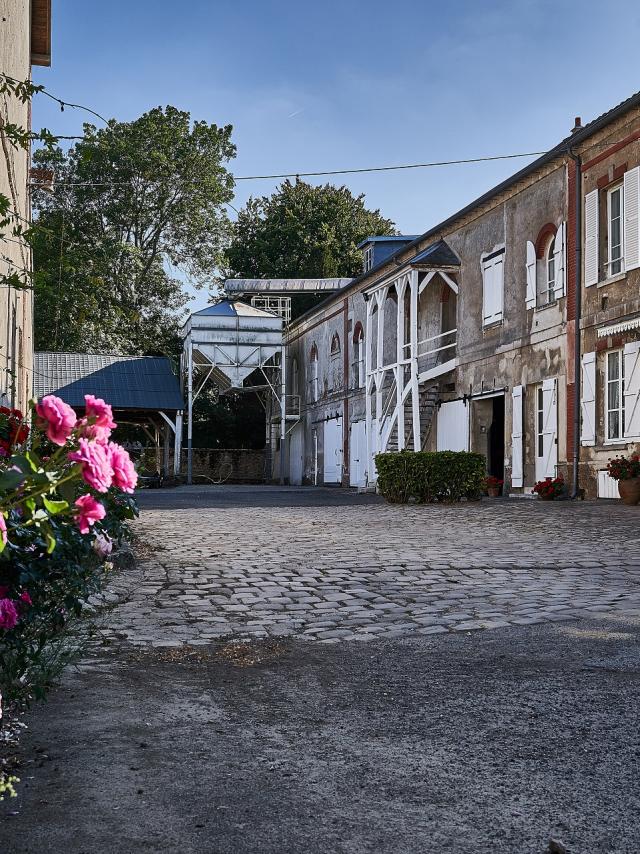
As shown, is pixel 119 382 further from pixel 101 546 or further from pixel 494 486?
pixel 101 546

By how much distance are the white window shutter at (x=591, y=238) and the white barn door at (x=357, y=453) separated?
12.6 metres

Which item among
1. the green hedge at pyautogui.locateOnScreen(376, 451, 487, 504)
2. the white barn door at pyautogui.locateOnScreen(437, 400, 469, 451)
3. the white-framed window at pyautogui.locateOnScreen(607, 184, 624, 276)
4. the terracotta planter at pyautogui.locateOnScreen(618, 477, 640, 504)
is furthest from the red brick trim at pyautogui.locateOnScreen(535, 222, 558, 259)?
the terracotta planter at pyautogui.locateOnScreen(618, 477, 640, 504)

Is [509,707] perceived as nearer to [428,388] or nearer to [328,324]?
[428,388]

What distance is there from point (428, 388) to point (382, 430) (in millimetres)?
1595

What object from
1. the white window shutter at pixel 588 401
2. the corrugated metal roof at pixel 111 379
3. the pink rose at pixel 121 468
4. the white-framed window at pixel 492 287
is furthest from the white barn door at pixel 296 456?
the pink rose at pixel 121 468

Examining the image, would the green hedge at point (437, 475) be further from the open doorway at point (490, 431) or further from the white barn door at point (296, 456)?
the white barn door at point (296, 456)

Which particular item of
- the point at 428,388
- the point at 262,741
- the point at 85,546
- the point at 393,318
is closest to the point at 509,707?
the point at 262,741

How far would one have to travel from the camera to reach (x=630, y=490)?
15180 mm

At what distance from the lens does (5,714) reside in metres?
3.78

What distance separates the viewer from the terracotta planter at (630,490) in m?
15.1

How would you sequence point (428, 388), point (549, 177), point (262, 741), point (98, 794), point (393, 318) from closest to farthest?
1. point (98, 794)
2. point (262, 741)
3. point (549, 177)
4. point (428, 388)
5. point (393, 318)

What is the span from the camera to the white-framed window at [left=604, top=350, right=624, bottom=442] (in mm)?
16359

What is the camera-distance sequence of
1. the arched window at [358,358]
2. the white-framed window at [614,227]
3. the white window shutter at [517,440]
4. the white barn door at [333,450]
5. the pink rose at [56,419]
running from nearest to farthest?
1. the pink rose at [56,419]
2. the white-framed window at [614,227]
3. the white window shutter at [517,440]
4. the arched window at [358,358]
5. the white barn door at [333,450]

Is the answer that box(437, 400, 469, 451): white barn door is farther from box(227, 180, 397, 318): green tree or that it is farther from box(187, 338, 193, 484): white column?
box(227, 180, 397, 318): green tree
